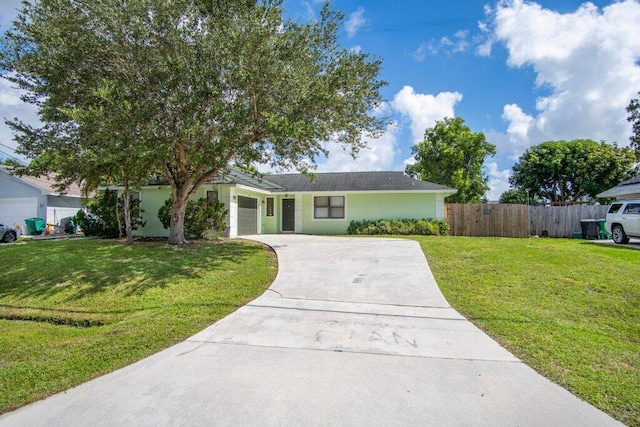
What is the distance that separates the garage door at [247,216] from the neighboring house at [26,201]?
12.1 m

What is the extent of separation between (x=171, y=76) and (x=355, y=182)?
1275 centimetres

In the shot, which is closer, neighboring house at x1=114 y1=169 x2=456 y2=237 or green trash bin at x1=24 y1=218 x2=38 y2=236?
neighboring house at x1=114 y1=169 x2=456 y2=237

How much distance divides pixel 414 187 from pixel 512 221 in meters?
5.40

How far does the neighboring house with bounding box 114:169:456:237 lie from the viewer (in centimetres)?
1709

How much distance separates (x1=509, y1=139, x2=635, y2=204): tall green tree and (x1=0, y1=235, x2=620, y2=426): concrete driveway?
2890 centimetres

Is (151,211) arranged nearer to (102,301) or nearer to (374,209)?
(102,301)

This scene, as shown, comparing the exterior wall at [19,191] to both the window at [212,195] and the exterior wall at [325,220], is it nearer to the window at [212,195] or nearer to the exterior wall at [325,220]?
the exterior wall at [325,220]

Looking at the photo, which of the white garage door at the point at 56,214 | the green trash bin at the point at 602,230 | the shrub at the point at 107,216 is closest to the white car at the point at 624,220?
the green trash bin at the point at 602,230

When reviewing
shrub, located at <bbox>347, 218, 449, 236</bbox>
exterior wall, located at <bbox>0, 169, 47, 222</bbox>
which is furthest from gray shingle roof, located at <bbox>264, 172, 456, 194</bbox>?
exterior wall, located at <bbox>0, 169, 47, 222</bbox>

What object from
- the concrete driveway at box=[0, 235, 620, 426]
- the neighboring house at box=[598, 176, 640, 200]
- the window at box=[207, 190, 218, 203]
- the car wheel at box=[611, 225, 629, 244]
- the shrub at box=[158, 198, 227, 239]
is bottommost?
the concrete driveway at box=[0, 235, 620, 426]

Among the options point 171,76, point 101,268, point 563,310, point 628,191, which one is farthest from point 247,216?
point 628,191

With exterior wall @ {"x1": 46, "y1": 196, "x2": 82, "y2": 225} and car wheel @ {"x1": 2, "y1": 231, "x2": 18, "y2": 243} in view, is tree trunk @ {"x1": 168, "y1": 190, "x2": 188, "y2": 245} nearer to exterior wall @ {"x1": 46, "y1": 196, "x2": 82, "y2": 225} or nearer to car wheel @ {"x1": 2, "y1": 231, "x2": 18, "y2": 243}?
car wheel @ {"x1": 2, "y1": 231, "x2": 18, "y2": 243}

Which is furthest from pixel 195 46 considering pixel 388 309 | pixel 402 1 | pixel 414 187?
pixel 414 187

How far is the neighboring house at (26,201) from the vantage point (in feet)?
72.7
